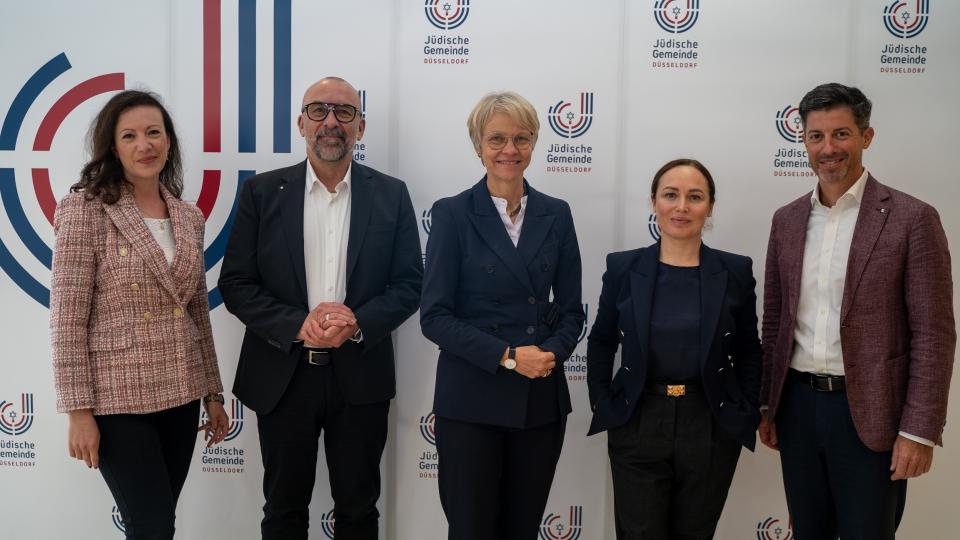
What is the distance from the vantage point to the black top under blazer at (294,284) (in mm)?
2592

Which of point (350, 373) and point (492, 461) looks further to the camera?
point (350, 373)

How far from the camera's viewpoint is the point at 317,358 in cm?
261

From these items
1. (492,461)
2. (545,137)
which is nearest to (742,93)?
(545,137)

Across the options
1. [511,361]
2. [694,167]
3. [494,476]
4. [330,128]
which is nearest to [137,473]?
[494,476]

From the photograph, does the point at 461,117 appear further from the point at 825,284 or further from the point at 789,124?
the point at 825,284

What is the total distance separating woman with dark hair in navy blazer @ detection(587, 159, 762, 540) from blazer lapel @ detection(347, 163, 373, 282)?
1065 millimetres

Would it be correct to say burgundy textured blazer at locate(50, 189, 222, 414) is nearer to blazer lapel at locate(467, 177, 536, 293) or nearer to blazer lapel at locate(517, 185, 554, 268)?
blazer lapel at locate(467, 177, 536, 293)

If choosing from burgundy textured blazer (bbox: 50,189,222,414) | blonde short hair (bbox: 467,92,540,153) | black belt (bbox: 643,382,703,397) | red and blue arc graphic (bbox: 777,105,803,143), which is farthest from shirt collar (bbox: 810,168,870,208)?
burgundy textured blazer (bbox: 50,189,222,414)

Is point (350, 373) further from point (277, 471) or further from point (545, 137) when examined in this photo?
point (545, 137)

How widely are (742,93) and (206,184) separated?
2.68 meters

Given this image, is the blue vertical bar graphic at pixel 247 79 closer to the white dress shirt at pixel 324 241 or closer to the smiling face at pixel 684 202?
the white dress shirt at pixel 324 241

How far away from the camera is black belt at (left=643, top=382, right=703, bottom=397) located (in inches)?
91.1

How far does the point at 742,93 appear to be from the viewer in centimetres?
323

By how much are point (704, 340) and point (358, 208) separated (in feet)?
4.75
